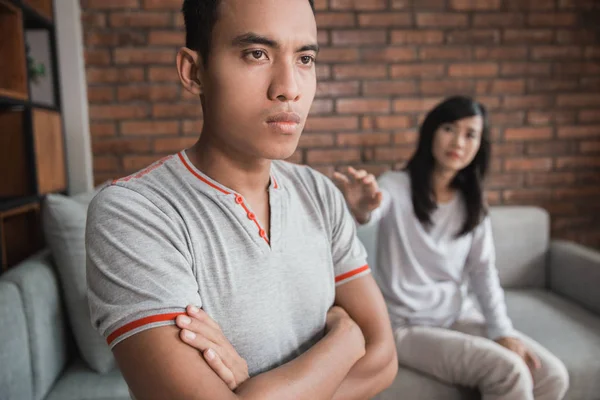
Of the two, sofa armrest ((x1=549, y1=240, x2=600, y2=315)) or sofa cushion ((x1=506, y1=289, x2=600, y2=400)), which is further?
sofa armrest ((x1=549, y1=240, x2=600, y2=315))

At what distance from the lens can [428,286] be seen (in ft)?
5.50

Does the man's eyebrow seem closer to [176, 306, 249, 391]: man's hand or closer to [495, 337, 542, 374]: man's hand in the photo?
[176, 306, 249, 391]: man's hand

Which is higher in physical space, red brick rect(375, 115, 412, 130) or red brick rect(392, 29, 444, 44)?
red brick rect(392, 29, 444, 44)

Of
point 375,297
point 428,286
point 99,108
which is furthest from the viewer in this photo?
point 99,108

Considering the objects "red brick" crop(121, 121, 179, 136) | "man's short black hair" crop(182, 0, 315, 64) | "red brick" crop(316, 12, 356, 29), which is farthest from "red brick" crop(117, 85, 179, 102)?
"man's short black hair" crop(182, 0, 315, 64)

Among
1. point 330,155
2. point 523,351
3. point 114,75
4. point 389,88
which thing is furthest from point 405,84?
point 114,75

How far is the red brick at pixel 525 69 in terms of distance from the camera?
7.88 ft

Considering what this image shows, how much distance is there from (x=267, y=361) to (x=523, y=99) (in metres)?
2.33

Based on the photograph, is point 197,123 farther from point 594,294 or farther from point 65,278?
point 594,294

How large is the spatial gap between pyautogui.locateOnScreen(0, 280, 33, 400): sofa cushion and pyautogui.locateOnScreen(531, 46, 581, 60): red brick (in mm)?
2727

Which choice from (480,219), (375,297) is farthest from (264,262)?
(480,219)

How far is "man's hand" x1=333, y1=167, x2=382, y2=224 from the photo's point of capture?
1101 mm

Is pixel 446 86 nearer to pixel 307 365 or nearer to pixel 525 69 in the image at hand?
pixel 525 69

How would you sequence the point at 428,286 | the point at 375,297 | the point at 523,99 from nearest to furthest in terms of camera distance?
the point at 375,297
the point at 428,286
the point at 523,99
